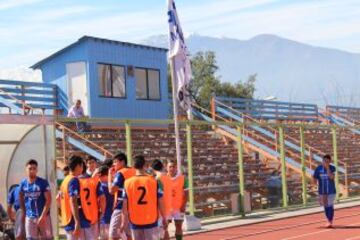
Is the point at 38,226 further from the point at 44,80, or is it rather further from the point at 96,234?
the point at 44,80

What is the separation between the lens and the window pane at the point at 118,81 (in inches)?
1152

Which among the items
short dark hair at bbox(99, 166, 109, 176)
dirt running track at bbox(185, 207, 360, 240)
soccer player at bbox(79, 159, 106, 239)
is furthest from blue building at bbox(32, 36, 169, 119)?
soccer player at bbox(79, 159, 106, 239)

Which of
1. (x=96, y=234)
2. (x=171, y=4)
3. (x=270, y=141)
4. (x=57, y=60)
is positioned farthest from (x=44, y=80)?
(x=96, y=234)

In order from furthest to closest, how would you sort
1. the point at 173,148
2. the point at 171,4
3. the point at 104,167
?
1. the point at 173,148
2. the point at 171,4
3. the point at 104,167

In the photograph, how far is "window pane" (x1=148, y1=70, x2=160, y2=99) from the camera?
31.0 meters

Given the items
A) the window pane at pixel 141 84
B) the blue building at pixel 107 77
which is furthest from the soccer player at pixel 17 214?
the window pane at pixel 141 84

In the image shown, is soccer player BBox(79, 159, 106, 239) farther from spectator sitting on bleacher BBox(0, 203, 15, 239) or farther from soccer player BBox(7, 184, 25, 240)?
spectator sitting on bleacher BBox(0, 203, 15, 239)

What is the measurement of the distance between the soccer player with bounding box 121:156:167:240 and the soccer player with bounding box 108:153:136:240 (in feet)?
4.04

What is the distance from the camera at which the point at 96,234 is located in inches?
435

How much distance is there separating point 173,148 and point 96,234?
51.0 feet

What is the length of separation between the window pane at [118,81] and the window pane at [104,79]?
315 mm

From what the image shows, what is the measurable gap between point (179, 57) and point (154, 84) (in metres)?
12.3

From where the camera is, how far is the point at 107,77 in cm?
2892

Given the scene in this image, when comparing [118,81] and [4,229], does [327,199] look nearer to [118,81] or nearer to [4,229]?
[4,229]
